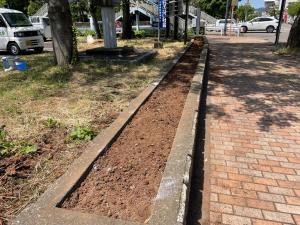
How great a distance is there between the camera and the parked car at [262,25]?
32.2 meters

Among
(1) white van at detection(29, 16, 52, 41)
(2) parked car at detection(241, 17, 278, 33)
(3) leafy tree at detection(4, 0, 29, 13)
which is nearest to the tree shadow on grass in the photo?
(1) white van at detection(29, 16, 52, 41)

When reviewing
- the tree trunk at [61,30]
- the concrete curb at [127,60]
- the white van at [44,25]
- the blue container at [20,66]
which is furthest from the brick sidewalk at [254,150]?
the white van at [44,25]

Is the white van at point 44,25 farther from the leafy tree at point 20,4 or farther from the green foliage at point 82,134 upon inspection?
the leafy tree at point 20,4

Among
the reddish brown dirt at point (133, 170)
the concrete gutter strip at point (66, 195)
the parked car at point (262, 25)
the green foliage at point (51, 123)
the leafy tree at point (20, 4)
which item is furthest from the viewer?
the leafy tree at point (20, 4)

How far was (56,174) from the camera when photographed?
3041 mm

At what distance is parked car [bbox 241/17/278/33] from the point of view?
32.2 m

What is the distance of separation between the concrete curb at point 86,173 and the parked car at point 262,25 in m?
32.1

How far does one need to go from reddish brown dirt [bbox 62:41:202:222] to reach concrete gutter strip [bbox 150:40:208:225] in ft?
0.38

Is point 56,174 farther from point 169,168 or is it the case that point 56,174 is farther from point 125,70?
point 125,70

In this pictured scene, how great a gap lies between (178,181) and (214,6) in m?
62.3

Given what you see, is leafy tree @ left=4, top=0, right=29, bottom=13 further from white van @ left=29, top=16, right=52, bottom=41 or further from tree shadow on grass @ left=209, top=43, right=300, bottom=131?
tree shadow on grass @ left=209, top=43, right=300, bottom=131

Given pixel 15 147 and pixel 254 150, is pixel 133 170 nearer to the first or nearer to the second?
pixel 15 147

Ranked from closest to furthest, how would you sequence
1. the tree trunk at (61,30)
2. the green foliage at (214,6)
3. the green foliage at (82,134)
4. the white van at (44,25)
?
1. the green foliage at (82,134)
2. the tree trunk at (61,30)
3. the white van at (44,25)
4. the green foliage at (214,6)

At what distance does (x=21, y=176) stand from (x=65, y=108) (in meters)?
2.15
